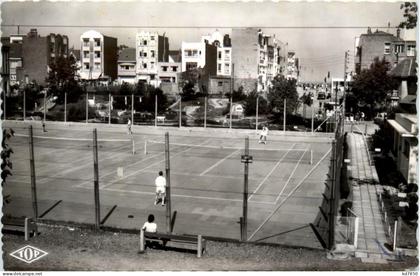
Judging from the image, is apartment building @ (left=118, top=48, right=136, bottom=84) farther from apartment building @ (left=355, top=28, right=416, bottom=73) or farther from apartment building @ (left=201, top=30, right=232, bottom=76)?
apartment building @ (left=355, top=28, right=416, bottom=73)

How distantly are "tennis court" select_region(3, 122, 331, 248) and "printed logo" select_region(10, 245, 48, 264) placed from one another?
13.7 feet

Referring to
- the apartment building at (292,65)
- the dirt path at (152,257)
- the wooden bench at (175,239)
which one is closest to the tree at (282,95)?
the dirt path at (152,257)

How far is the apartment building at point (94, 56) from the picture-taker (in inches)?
3723

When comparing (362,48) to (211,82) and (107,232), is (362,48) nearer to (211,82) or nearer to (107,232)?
(211,82)

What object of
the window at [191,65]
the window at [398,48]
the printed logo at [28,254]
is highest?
the window at [398,48]

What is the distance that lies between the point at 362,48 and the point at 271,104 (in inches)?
1111

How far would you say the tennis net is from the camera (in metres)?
33.9

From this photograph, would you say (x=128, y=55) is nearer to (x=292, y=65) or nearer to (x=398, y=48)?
(x=398, y=48)

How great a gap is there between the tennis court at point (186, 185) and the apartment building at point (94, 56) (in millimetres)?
54515

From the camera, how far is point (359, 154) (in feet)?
124

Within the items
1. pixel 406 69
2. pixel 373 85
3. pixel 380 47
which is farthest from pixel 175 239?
pixel 380 47

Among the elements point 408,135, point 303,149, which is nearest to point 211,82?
point 303,149

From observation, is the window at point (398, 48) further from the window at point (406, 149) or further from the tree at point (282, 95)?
the window at point (406, 149)

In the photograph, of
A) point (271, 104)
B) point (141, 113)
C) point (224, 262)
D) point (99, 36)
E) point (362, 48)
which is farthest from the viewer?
point (99, 36)
